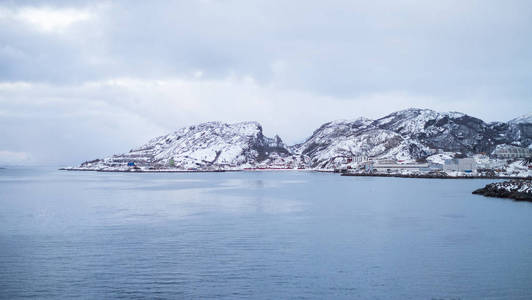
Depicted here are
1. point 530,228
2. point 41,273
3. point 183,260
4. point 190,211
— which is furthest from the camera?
point 190,211

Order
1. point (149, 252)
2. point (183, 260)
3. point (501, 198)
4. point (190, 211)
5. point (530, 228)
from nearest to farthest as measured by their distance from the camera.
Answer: point (183, 260), point (149, 252), point (530, 228), point (190, 211), point (501, 198)

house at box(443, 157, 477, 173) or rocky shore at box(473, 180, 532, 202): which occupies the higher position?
house at box(443, 157, 477, 173)

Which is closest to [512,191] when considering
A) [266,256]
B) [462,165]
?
[266,256]

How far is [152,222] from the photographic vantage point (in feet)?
116

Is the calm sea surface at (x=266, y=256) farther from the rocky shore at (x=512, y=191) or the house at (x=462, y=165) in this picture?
the house at (x=462, y=165)

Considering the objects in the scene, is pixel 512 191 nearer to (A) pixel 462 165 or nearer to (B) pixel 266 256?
(B) pixel 266 256

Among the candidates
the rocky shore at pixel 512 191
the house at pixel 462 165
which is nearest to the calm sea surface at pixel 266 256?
the rocky shore at pixel 512 191

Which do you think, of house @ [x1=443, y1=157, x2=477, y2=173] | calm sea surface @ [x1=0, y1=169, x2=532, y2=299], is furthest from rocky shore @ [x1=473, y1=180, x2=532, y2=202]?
house @ [x1=443, y1=157, x2=477, y2=173]

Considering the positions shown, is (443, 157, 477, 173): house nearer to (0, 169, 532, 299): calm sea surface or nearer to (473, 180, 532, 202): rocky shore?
(473, 180, 532, 202): rocky shore

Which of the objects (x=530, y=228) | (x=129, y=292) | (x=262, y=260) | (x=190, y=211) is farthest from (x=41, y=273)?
(x=530, y=228)

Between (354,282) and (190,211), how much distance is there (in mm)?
28960

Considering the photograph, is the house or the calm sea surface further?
the house

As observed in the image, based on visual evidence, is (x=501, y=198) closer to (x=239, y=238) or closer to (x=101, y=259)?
(x=239, y=238)

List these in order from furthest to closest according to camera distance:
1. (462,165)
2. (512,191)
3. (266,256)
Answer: (462,165) < (512,191) < (266,256)
